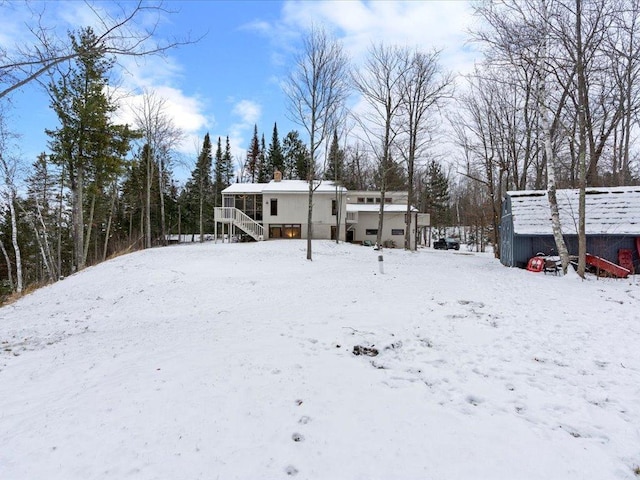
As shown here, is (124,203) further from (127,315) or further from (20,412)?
(20,412)

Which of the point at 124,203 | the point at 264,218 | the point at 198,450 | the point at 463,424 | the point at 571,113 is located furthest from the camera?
the point at 124,203

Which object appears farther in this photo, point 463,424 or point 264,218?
point 264,218

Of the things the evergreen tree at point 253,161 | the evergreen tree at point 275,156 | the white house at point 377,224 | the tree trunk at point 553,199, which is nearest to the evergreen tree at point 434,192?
the white house at point 377,224

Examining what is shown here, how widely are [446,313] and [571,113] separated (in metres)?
13.8

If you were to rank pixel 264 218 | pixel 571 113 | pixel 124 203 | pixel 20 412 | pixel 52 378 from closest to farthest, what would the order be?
pixel 20 412 → pixel 52 378 → pixel 571 113 → pixel 264 218 → pixel 124 203

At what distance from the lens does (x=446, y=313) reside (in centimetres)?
671

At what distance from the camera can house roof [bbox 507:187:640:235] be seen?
476 inches

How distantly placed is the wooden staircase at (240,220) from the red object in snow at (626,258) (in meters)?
20.9

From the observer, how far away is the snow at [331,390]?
263 cm

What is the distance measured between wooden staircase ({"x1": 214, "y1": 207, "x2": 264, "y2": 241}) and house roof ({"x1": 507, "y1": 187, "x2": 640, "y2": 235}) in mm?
17734

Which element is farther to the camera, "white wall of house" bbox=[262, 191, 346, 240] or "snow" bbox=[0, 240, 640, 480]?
"white wall of house" bbox=[262, 191, 346, 240]

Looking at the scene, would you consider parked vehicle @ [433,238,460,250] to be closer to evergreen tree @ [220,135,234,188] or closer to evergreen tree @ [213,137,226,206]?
evergreen tree @ [213,137,226,206]

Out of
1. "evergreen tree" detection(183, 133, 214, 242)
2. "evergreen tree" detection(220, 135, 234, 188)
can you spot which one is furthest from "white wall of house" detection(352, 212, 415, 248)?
"evergreen tree" detection(220, 135, 234, 188)

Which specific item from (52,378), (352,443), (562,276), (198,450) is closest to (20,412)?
(52,378)
